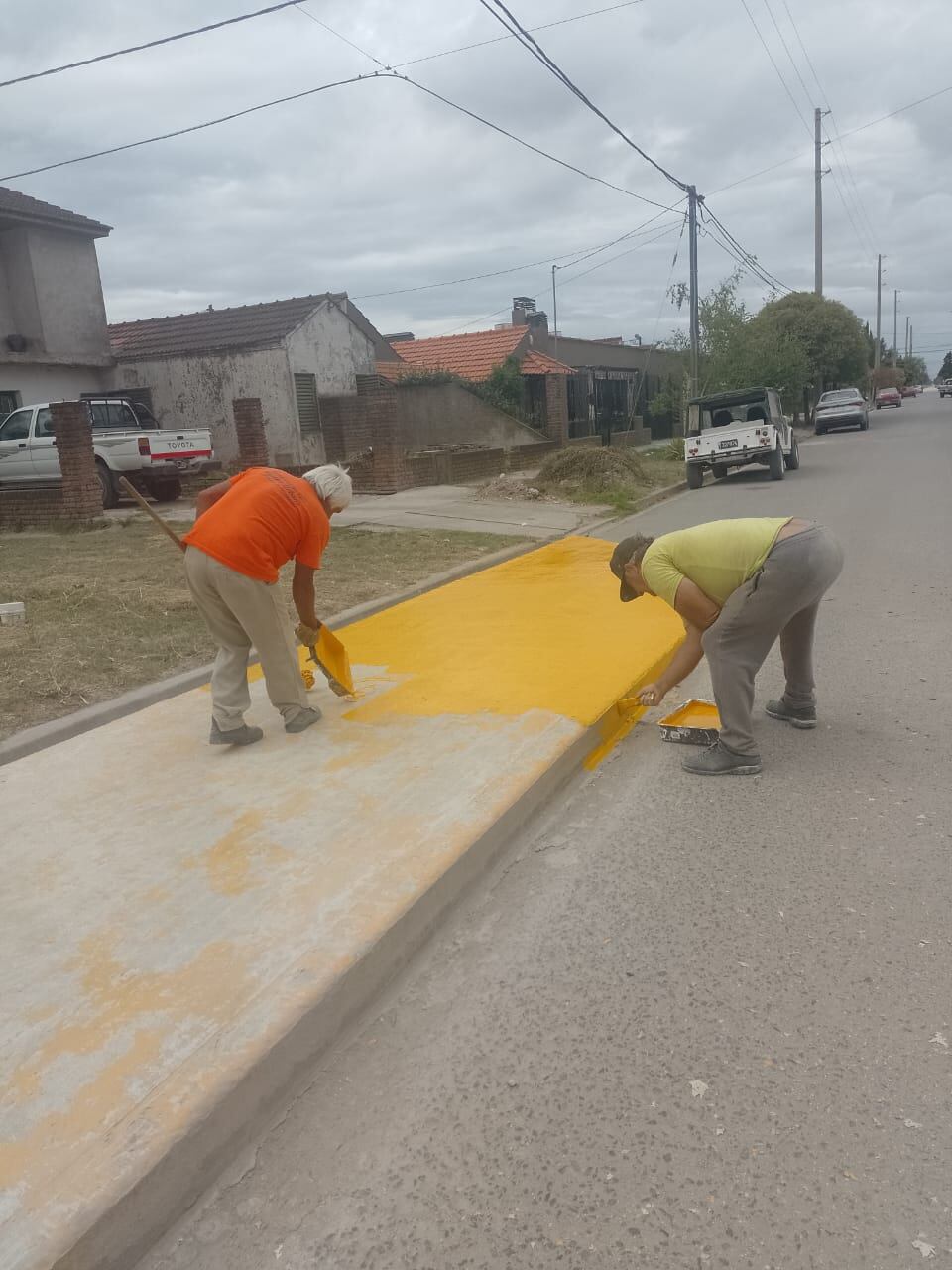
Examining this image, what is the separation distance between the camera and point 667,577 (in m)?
4.10

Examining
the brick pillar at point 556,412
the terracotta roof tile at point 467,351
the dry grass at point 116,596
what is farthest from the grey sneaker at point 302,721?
the terracotta roof tile at point 467,351

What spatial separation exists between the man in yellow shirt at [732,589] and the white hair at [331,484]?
1.42 m

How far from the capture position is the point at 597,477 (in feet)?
59.1

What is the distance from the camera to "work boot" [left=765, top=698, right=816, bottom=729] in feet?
15.5

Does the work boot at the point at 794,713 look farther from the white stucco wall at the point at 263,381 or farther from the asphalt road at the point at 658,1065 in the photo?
the white stucco wall at the point at 263,381

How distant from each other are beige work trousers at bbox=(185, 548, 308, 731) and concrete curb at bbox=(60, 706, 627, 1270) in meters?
1.70

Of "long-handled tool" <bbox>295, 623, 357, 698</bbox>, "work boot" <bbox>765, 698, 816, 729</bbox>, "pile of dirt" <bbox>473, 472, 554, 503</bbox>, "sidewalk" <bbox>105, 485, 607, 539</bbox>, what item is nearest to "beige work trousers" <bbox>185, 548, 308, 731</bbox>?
"long-handled tool" <bbox>295, 623, 357, 698</bbox>

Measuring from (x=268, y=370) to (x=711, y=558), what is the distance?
17.7 meters

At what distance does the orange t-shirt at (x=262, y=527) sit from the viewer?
4383mm

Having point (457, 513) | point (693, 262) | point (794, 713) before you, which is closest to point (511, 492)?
point (457, 513)

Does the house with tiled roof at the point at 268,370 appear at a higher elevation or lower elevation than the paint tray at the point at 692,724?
higher

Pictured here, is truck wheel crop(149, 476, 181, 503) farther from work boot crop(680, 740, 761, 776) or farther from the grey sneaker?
work boot crop(680, 740, 761, 776)

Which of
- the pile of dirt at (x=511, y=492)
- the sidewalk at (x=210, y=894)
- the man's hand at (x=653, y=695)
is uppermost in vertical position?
the pile of dirt at (x=511, y=492)

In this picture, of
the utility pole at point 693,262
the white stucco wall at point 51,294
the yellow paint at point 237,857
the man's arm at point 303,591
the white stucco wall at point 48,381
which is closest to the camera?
the yellow paint at point 237,857
